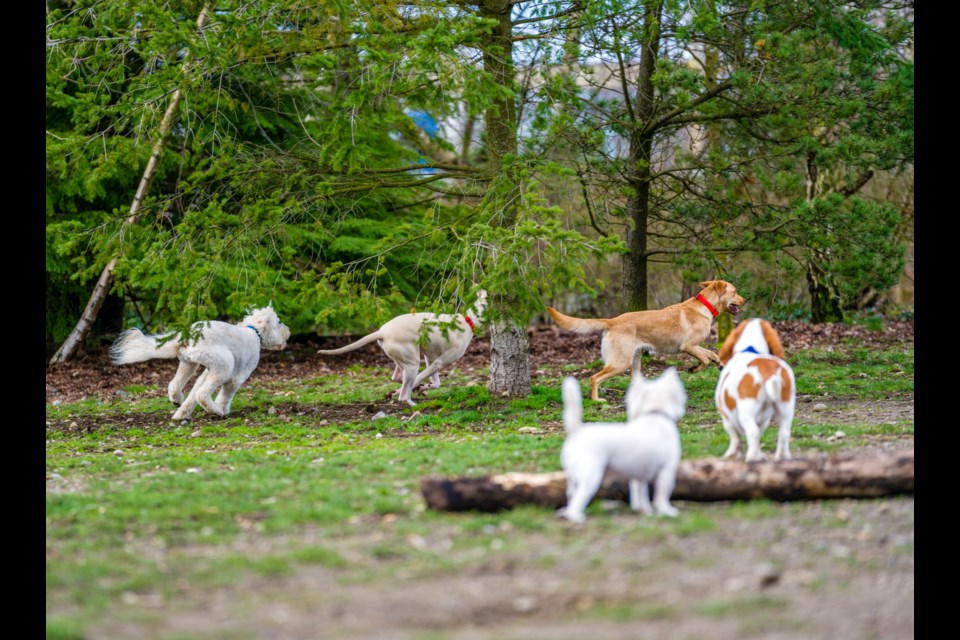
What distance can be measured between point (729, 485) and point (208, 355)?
A: 7.78m

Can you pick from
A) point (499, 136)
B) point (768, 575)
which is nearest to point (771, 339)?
point (768, 575)

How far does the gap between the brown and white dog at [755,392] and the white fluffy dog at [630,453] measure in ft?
4.37

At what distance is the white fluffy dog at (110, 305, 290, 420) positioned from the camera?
40.1 ft

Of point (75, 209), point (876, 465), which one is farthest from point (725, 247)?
point (75, 209)

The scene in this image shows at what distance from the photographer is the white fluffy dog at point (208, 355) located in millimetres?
12211

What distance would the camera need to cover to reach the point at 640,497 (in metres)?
6.01

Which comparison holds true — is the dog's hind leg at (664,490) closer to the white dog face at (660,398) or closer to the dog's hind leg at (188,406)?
the white dog face at (660,398)

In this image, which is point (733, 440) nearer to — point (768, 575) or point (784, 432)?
point (784, 432)

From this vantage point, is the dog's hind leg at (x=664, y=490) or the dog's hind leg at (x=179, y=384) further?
the dog's hind leg at (x=179, y=384)

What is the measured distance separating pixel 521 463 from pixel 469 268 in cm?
307

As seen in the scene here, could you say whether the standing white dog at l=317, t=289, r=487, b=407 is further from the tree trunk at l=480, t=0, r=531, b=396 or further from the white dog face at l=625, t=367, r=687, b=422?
the white dog face at l=625, t=367, r=687, b=422

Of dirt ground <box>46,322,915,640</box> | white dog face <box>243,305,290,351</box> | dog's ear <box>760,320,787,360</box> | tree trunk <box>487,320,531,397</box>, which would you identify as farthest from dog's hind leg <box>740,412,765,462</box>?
white dog face <box>243,305,290,351</box>

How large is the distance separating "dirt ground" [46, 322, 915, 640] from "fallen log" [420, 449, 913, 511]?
0.33 feet

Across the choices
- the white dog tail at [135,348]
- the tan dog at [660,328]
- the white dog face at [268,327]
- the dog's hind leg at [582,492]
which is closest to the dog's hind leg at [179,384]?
the white dog tail at [135,348]
